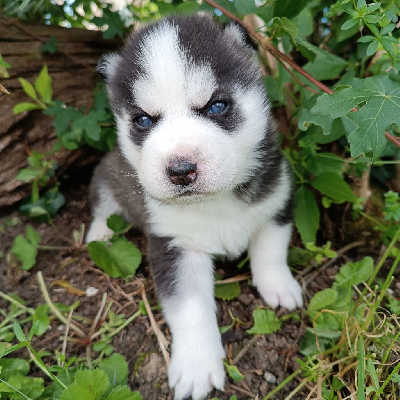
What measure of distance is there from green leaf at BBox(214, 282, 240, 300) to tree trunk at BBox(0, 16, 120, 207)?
1.76 metres

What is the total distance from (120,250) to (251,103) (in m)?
1.35

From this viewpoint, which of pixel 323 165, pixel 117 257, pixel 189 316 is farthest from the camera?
pixel 323 165

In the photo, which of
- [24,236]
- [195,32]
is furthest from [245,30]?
[24,236]

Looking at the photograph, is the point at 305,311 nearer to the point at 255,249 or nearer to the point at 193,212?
the point at 255,249

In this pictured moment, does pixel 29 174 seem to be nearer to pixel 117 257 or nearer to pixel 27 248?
pixel 27 248

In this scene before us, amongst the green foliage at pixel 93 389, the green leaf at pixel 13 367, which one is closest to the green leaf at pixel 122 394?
the green foliage at pixel 93 389

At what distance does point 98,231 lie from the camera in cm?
337

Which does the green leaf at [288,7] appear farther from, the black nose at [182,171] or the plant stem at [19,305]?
the plant stem at [19,305]

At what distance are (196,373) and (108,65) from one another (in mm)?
1834

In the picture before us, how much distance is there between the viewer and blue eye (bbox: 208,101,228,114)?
2.05m

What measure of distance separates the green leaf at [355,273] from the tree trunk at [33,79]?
94.0 inches

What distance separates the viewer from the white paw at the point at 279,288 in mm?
2561

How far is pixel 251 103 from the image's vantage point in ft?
7.16

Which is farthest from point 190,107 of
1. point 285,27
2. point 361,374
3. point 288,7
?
point 361,374
